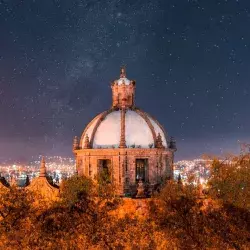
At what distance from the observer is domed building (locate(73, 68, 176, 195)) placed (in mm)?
44594

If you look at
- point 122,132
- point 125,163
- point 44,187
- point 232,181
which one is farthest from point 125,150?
point 232,181

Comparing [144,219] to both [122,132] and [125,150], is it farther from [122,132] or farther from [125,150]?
[122,132]

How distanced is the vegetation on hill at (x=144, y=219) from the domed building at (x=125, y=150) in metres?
5.78

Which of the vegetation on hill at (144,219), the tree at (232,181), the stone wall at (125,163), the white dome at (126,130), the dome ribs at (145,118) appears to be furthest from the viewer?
the dome ribs at (145,118)

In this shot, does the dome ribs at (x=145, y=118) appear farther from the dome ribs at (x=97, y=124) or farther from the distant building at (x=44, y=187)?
the distant building at (x=44, y=187)

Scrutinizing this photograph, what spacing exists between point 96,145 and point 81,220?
1052cm

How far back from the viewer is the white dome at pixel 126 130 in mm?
45312

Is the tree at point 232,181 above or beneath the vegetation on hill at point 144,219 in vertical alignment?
above

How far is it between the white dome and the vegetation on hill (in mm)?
7267

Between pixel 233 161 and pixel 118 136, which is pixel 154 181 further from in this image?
pixel 233 161

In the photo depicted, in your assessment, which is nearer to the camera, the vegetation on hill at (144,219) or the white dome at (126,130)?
the vegetation on hill at (144,219)

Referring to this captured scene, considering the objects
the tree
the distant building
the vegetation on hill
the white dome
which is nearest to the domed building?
the white dome

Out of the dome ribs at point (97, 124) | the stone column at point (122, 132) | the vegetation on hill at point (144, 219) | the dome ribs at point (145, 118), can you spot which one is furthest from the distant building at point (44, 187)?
the dome ribs at point (145, 118)

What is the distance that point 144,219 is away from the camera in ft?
124
